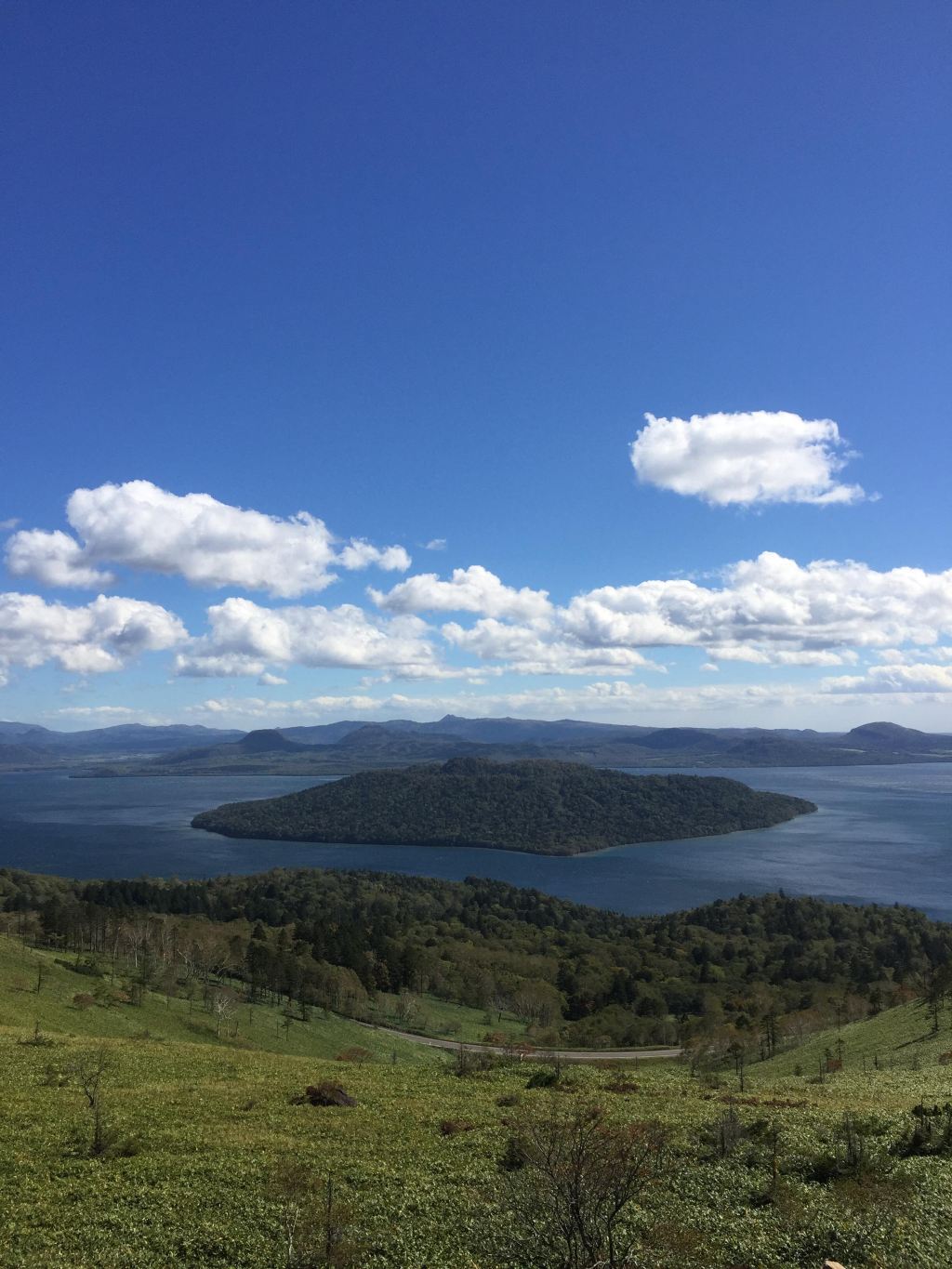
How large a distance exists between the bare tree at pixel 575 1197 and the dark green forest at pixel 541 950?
6297 cm

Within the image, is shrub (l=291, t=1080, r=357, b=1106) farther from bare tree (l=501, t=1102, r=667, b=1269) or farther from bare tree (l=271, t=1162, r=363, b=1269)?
bare tree (l=501, t=1102, r=667, b=1269)

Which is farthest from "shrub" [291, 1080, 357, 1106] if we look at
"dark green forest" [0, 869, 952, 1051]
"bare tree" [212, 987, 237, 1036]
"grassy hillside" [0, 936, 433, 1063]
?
"dark green forest" [0, 869, 952, 1051]

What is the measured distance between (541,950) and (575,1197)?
155733mm

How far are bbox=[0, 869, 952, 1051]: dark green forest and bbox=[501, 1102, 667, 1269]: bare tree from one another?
63.0m

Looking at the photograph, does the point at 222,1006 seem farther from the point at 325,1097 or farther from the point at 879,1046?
the point at 879,1046

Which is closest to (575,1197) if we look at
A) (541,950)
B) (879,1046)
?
(879,1046)

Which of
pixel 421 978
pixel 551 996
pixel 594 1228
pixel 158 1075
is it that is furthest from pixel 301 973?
pixel 594 1228

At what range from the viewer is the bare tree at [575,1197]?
15.7 metres

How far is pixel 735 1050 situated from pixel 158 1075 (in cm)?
5270

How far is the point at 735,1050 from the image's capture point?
2662 inches

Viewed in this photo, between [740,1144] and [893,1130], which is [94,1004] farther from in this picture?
[893,1130]

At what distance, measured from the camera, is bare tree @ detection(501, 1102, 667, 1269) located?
15.7 metres

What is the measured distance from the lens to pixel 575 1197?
589 inches

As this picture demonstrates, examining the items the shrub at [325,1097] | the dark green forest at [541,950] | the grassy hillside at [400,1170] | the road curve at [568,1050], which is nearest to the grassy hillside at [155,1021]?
the road curve at [568,1050]
